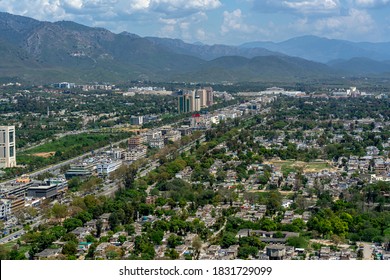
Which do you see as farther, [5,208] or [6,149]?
[6,149]

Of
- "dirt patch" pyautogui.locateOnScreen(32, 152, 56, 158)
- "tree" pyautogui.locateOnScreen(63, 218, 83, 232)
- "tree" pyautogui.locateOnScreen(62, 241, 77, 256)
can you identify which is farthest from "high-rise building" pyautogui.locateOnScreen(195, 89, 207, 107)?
"tree" pyautogui.locateOnScreen(62, 241, 77, 256)

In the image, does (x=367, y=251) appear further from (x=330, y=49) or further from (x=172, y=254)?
(x=330, y=49)

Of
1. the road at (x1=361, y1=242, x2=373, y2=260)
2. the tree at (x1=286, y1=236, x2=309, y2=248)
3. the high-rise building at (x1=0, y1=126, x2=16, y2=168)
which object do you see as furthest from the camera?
the high-rise building at (x1=0, y1=126, x2=16, y2=168)

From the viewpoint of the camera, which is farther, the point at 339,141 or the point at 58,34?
the point at 58,34

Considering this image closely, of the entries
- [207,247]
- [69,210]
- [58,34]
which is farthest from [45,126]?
[58,34]

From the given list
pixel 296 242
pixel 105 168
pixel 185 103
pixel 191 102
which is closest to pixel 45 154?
pixel 105 168

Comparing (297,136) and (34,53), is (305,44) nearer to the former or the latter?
(34,53)

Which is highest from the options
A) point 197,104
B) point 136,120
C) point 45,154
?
point 197,104

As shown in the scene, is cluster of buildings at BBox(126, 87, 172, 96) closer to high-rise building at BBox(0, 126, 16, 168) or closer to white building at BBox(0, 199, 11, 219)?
high-rise building at BBox(0, 126, 16, 168)

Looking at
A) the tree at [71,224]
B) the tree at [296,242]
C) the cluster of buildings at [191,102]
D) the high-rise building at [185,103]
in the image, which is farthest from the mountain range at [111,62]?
the tree at [296,242]
